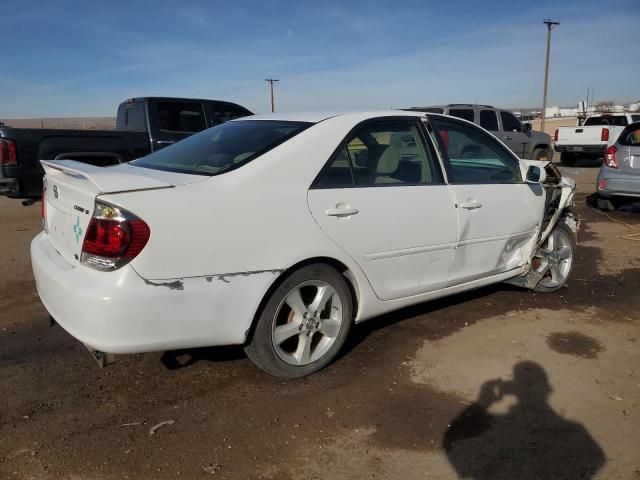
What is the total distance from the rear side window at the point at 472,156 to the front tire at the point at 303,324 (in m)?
1.29

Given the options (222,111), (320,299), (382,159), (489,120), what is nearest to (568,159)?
(489,120)

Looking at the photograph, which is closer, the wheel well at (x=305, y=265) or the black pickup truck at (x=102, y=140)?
the wheel well at (x=305, y=265)

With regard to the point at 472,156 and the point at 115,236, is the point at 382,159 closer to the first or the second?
the point at 472,156

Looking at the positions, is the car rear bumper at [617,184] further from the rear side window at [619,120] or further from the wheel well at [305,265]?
the rear side window at [619,120]

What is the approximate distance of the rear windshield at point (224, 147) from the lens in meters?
3.26

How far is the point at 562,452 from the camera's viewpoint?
267cm

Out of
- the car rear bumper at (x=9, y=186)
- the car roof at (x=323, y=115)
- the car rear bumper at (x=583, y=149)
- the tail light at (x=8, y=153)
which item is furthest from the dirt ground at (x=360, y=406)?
the car rear bumper at (x=583, y=149)

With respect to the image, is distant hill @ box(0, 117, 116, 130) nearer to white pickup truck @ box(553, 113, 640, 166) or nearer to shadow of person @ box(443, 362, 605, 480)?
white pickup truck @ box(553, 113, 640, 166)

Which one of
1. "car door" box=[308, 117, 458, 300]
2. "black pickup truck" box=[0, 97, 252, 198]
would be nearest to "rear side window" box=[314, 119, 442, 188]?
"car door" box=[308, 117, 458, 300]

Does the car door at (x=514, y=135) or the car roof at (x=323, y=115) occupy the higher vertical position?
the car roof at (x=323, y=115)

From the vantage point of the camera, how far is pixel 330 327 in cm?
340

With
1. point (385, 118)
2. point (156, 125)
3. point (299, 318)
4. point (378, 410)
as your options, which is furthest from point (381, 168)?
point (156, 125)

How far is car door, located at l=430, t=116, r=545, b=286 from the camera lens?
4.01 m

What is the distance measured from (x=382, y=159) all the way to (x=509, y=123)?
40.5 feet
